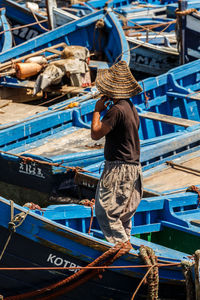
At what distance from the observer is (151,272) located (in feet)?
18.1

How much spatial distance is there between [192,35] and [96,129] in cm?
793

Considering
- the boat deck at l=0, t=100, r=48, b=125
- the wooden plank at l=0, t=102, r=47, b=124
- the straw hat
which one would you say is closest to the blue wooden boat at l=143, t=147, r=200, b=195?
the straw hat

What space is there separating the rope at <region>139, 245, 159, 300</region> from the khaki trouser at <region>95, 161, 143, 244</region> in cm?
26

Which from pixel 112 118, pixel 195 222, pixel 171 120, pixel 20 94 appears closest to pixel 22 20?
pixel 20 94

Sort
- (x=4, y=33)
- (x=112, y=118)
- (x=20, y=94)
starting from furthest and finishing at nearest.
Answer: (x=4, y=33) → (x=20, y=94) → (x=112, y=118)

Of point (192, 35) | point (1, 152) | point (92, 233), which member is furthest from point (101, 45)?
point (92, 233)

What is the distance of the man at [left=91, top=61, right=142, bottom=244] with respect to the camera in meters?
5.47

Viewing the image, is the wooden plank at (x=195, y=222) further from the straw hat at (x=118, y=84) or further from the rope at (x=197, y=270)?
the straw hat at (x=118, y=84)

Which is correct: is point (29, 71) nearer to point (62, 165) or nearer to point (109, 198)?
point (62, 165)

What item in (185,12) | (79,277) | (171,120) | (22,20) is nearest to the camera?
(79,277)

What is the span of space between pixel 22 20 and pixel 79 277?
11332mm

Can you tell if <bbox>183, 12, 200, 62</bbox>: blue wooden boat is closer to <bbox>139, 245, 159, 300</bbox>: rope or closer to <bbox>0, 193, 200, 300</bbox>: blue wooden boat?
<bbox>0, 193, 200, 300</bbox>: blue wooden boat

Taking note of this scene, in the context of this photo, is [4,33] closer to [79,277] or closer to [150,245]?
[150,245]

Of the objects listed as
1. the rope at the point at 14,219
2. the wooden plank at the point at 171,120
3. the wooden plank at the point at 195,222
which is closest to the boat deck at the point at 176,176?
the wooden plank at the point at 195,222
